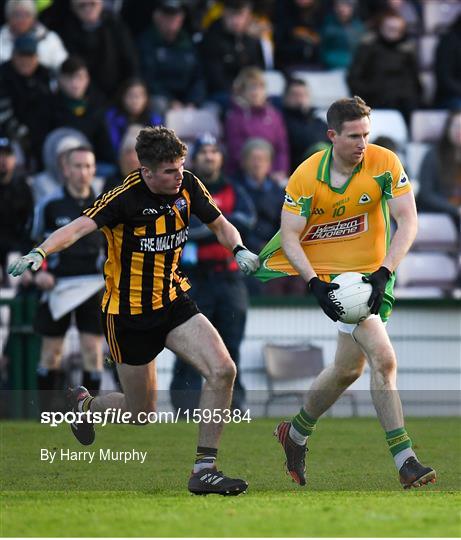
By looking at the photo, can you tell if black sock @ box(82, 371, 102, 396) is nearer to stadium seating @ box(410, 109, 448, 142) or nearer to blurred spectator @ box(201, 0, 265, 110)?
blurred spectator @ box(201, 0, 265, 110)

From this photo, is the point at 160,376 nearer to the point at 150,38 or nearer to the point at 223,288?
the point at 223,288

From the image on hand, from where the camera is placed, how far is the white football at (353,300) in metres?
8.62

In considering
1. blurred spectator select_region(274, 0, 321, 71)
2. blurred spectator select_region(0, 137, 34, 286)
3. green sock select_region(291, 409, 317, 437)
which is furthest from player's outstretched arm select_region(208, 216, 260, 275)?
blurred spectator select_region(274, 0, 321, 71)

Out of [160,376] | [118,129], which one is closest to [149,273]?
[160,376]

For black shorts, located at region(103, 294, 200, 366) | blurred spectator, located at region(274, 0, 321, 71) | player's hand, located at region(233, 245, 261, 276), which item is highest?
blurred spectator, located at region(274, 0, 321, 71)

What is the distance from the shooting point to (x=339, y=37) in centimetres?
1755

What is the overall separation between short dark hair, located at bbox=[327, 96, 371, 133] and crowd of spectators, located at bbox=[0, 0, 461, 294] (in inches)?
172

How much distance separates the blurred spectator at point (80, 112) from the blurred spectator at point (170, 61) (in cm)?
115

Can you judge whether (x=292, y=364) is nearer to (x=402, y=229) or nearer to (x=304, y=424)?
(x=304, y=424)

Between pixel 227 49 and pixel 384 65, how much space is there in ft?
5.92

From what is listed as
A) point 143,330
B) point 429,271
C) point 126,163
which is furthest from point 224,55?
point 143,330

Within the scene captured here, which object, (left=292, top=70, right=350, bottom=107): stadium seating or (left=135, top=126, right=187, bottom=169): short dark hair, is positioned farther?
(left=292, top=70, right=350, bottom=107): stadium seating

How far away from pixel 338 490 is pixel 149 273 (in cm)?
171

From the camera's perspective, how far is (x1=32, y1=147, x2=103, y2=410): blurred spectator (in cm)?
1232
